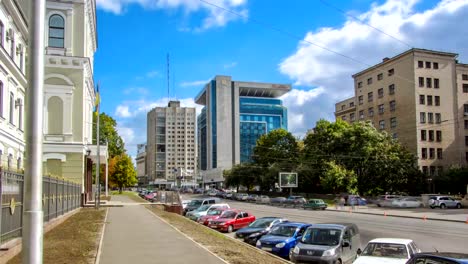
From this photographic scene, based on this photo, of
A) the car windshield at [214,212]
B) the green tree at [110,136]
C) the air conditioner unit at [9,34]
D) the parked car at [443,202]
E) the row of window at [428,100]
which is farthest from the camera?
the row of window at [428,100]

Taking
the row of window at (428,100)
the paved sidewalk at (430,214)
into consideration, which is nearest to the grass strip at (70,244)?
the paved sidewalk at (430,214)

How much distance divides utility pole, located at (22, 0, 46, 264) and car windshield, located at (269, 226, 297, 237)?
15.0 m

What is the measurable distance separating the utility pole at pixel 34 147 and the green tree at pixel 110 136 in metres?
67.2

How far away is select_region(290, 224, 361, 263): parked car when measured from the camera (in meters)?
15.1

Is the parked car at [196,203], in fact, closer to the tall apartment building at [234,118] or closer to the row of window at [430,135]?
the row of window at [430,135]

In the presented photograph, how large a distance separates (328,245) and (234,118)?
16229 cm

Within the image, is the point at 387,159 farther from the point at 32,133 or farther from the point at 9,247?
the point at 32,133

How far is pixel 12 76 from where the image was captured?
26.3 metres

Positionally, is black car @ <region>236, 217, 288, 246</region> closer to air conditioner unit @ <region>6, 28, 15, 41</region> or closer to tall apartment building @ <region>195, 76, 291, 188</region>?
air conditioner unit @ <region>6, 28, 15, 41</region>

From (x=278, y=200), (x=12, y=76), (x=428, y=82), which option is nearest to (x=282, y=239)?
(x=12, y=76)

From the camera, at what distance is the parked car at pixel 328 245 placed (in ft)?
49.7

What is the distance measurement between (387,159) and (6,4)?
187 ft

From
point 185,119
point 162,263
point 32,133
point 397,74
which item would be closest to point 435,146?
point 397,74

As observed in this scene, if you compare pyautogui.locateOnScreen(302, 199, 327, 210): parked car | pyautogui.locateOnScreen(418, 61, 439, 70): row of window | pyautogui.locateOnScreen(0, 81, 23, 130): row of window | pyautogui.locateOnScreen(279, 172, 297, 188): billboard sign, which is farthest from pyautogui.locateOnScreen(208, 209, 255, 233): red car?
pyautogui.locateOnScreen(418, 61, 439, 70): row of window
